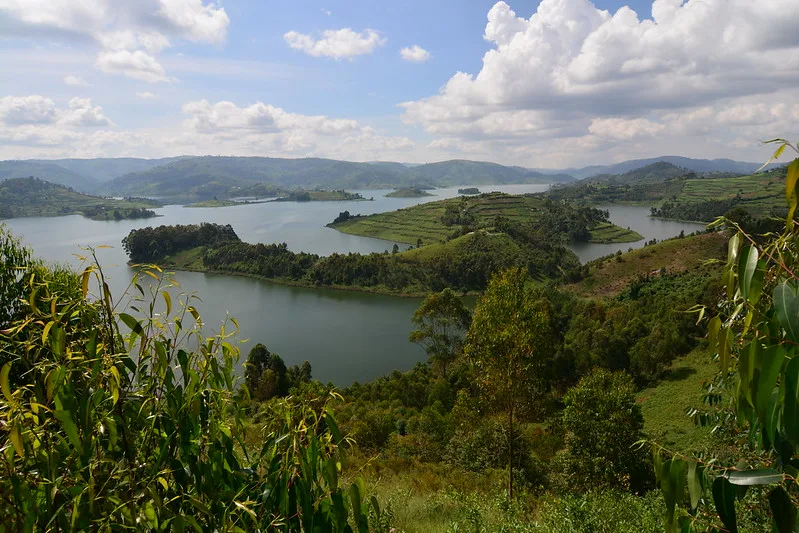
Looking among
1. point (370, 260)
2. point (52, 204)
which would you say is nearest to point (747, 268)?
point (370, 260)

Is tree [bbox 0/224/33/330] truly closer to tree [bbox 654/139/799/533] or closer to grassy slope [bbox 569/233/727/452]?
tree [bbox 654/139/799/533]

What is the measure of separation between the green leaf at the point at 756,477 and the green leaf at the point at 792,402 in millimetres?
140

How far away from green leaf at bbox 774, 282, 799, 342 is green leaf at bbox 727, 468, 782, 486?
347 millimetres

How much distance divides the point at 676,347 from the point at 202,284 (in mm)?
56787

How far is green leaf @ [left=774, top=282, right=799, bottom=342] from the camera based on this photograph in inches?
39.6

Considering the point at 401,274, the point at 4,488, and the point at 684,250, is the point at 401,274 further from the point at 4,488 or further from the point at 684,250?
the point at 4,488

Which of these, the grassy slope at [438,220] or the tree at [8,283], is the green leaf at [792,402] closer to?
the tree at [8,283]

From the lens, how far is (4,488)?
136cm

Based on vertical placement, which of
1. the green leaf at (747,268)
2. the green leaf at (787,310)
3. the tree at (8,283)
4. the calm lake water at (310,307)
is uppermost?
the green leaf at (747,268)

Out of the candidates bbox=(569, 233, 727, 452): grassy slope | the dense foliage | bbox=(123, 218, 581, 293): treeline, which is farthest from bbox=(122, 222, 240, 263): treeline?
the dense foliage

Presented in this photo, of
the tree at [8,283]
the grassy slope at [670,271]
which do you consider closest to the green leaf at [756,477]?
the tree at [8,283]

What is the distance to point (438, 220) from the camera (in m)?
100

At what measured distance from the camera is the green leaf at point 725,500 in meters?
1.18

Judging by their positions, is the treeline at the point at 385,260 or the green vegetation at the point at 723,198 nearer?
the treeline at the point at 385,260
